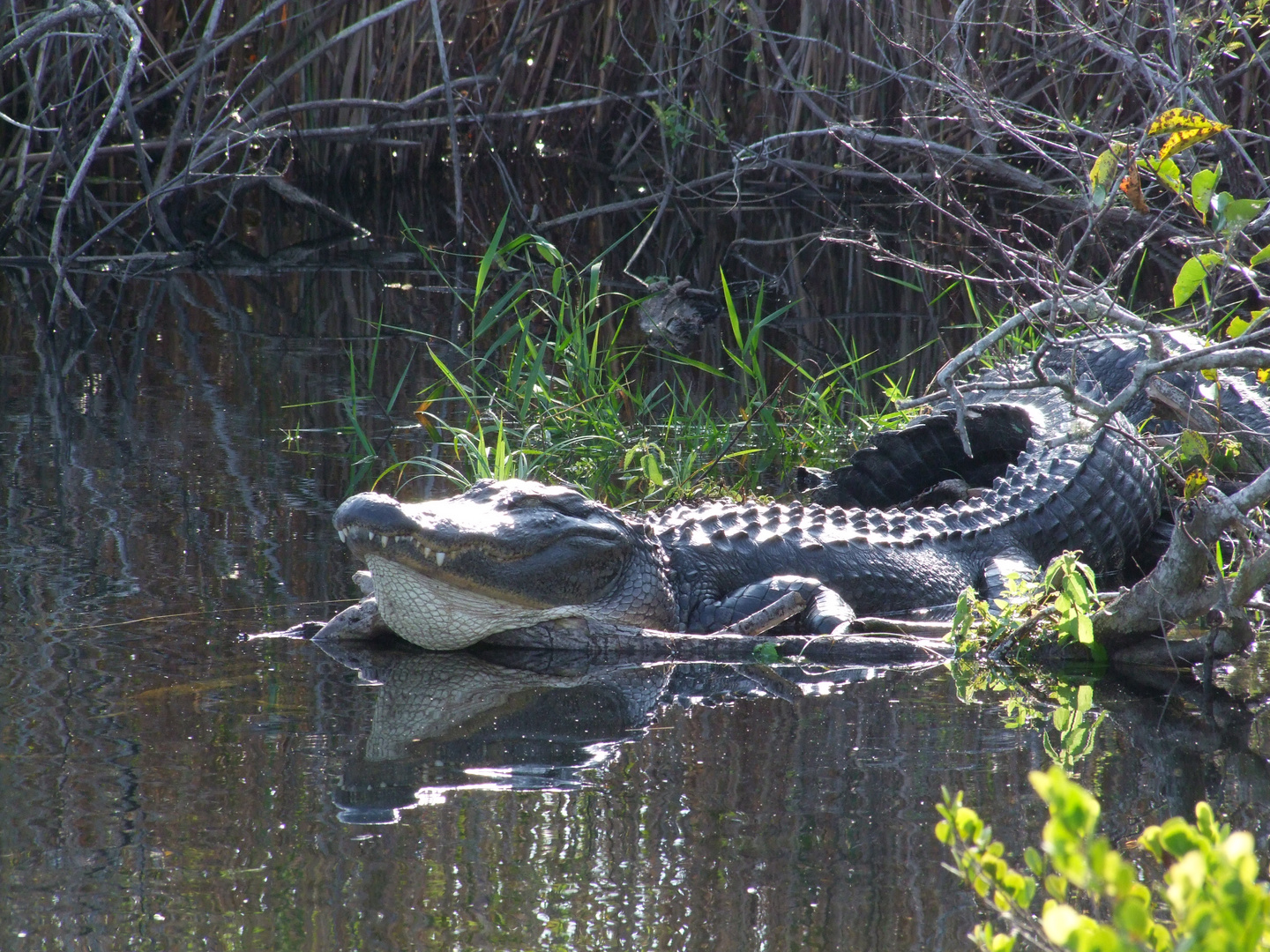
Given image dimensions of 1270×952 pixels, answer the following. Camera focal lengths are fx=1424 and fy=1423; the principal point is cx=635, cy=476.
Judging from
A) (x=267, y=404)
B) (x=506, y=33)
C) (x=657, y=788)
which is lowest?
(x=267, y=404)

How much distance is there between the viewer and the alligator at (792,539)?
3902mm

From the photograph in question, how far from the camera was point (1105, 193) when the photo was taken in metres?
3.32

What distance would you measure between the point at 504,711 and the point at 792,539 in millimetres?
1382

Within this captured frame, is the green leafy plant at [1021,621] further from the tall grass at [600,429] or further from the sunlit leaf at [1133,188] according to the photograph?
the tall grass at [600,429]

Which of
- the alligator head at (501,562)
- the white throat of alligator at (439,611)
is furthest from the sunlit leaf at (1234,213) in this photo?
the white throat of alligator at (439,611)

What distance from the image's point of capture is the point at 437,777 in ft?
9.77

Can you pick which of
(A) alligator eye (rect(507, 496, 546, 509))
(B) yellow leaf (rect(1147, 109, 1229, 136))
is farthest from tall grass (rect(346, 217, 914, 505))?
(B) yellow leaf (rect(1147, 109, 1229, 136))

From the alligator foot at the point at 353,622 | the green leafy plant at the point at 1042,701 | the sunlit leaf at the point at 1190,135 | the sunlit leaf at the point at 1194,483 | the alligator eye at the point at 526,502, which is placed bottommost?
the alligator foot at the point at 353,622

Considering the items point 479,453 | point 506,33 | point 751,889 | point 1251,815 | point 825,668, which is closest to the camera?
point 751,889

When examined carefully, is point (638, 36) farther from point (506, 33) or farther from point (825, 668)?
point (825, 668)

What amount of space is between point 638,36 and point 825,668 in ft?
31.8

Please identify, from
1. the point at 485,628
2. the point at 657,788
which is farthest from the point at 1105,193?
the point at 485,628

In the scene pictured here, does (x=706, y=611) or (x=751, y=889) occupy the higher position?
(x=751, y=889)

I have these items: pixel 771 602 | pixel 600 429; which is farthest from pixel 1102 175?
pixel 600 429
